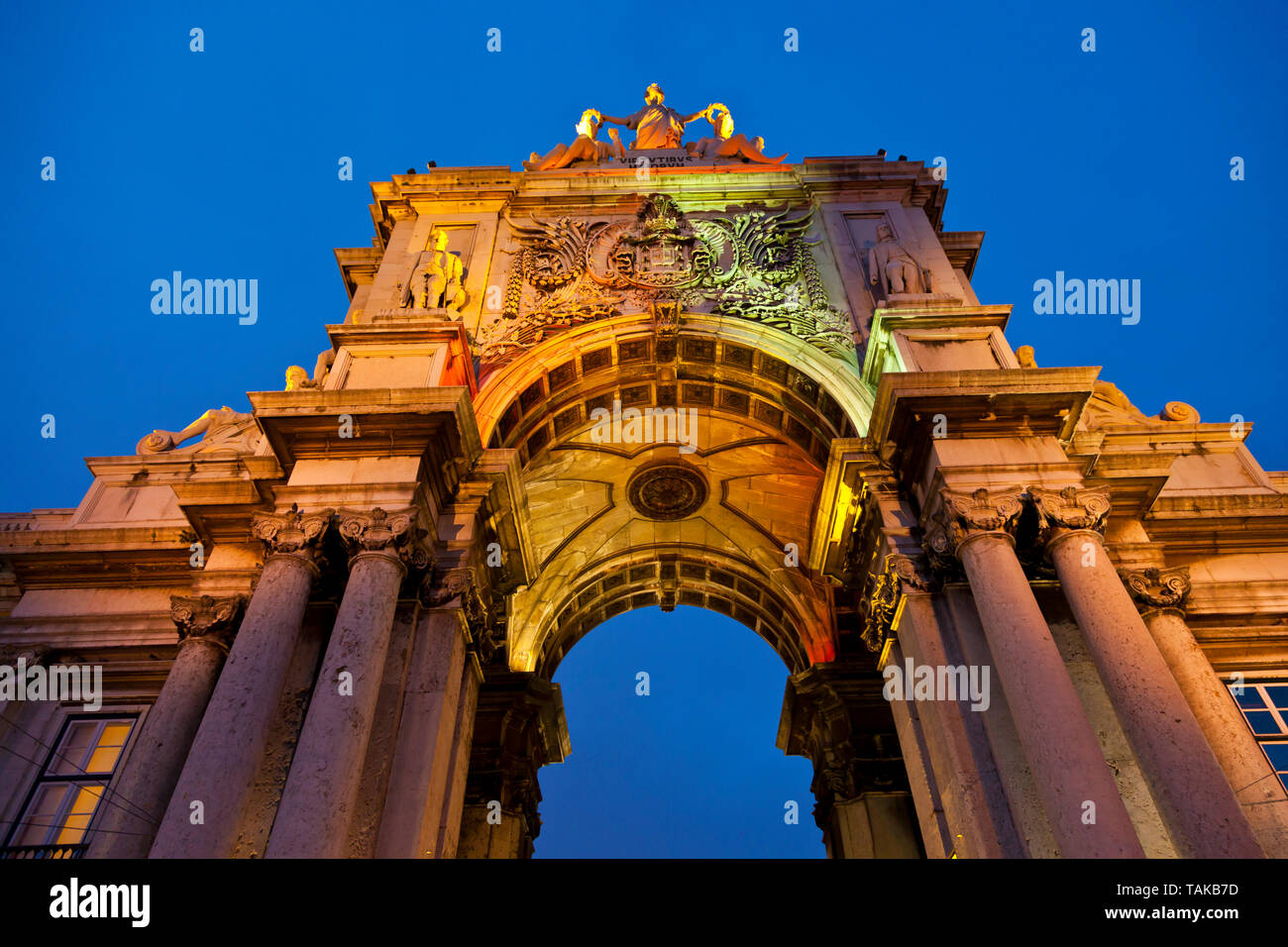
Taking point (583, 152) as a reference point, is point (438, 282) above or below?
below

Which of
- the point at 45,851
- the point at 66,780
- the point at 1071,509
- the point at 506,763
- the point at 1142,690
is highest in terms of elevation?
the point at 506,763

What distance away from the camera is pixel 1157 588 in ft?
44.7

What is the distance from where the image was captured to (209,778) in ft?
33.1

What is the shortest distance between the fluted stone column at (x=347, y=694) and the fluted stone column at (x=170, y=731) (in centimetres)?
255

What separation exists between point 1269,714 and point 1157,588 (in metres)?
2.74

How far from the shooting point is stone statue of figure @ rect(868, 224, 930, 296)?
17.0 m

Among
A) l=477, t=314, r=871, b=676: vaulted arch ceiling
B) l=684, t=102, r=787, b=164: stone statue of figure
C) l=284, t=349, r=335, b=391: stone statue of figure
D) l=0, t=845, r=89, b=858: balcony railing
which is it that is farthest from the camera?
l=684, t=102, r=787, b=164: stone statue of figure

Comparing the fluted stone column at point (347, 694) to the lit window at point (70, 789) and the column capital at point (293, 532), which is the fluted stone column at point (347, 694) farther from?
the lit window at point (70, 789)

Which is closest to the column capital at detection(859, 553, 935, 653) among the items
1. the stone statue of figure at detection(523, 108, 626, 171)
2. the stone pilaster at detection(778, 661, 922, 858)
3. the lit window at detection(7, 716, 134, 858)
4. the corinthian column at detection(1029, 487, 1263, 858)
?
the corinthian column at detection(1029, 487, 1263, 858)

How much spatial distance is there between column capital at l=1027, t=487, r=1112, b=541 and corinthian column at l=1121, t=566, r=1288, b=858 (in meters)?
2.03

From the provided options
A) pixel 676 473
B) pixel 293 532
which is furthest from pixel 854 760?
pixel 293 532

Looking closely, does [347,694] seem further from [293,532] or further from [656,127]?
[656,127]

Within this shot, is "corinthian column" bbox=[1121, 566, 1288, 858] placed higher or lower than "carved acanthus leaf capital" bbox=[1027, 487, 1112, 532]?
lower

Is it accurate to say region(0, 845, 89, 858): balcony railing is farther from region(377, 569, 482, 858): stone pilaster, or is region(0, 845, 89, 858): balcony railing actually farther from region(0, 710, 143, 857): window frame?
region(377, 569, 482, 858): stone pilaster
